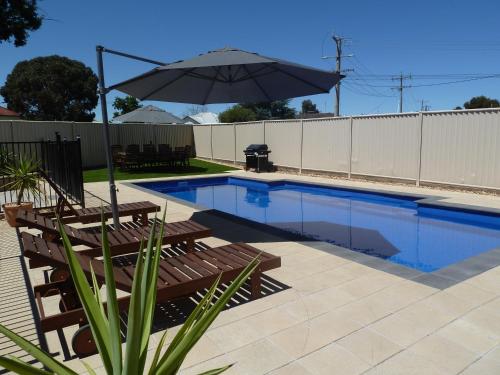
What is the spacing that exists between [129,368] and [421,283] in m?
3.36

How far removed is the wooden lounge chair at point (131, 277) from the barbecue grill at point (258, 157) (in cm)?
1173

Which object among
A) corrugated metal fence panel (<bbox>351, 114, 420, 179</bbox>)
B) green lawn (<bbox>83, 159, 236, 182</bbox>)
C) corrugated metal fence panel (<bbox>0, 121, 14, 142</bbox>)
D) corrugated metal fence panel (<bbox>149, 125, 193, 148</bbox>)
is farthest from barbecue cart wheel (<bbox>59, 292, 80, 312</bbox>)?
corrugated metal fence panel (<bbox>149, 125, 193, 148</bbox>)

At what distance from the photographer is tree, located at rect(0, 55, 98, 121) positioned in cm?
3941

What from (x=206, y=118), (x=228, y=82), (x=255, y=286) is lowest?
(x=255, y=286)

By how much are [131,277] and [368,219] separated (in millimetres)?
6443

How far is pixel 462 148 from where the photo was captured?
32.2 feet

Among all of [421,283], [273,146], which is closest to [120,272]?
[421,283]

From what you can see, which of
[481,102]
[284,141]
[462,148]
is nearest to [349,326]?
[462,148]

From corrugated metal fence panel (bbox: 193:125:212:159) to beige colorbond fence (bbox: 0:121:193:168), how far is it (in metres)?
0.48

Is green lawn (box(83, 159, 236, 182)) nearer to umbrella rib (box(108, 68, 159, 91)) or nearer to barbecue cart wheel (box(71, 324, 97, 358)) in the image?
umbrella rib (box(108, 68, 159, 91))

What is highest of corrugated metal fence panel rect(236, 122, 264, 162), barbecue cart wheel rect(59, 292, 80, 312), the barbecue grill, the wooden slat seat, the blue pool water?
corrugated metal fence panel rect(236, 122, 264, 162)

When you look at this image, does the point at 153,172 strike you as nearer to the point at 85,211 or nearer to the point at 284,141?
the point at 284,141

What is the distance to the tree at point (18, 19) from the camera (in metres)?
12.8

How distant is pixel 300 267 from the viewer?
173 inches
